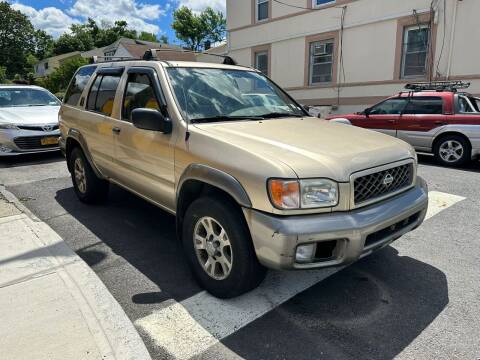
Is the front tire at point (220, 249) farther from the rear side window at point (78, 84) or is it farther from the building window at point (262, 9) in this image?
the building window at point (262, 9)

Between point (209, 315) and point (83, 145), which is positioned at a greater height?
point (83, 145)

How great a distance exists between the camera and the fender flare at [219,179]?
262cm

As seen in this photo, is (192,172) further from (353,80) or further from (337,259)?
(353,80)

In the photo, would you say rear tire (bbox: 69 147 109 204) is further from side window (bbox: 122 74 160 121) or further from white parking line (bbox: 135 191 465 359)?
white parking line (bbox: 135 191 465 359)

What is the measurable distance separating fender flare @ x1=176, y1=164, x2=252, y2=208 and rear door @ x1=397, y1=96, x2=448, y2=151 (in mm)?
7053

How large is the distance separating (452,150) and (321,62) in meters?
8.37

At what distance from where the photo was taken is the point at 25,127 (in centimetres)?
791

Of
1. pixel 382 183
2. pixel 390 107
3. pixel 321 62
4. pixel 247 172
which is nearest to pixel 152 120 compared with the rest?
pixel 247 172

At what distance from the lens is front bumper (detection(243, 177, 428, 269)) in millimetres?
2441

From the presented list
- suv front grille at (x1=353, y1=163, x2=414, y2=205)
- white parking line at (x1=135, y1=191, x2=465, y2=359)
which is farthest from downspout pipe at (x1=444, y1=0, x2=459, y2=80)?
white parking line at (x1=135, y1=191, x2=465, y2=359)

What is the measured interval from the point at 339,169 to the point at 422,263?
1.72 meters

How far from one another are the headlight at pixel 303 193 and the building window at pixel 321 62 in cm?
1345

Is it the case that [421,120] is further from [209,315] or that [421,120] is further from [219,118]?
[209,315]

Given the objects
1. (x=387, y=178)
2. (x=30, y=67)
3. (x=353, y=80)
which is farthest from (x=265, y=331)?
(x=30, y=67)
